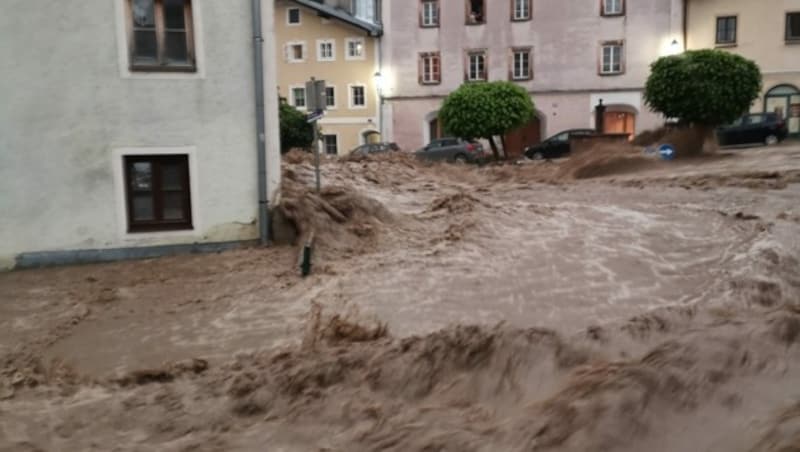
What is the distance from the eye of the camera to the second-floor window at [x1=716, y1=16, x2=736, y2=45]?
33.4 m

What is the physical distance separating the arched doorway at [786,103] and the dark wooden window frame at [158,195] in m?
28.5

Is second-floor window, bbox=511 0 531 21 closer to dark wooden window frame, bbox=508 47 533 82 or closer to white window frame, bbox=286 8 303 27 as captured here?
dark wooden window frame, bbox=508 47 533 82

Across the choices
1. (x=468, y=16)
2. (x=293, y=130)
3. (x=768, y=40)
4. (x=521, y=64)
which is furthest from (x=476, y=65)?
(x=768, y=40)

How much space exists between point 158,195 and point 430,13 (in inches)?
1108

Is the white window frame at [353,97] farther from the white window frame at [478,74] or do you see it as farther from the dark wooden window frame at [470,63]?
the white window frame at [478,74]

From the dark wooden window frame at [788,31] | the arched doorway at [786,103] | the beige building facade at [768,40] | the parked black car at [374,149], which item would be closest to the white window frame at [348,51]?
the parked black car at [374,149]

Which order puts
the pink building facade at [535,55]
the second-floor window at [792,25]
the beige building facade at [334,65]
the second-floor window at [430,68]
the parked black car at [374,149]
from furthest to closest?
the beige building facade at [334,65] < the second-floor window at [430,68] < the pink building facade at [535,55] < the parked black car at [374,149] < the second-floor window at [792,25]

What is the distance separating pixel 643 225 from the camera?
14070 mm

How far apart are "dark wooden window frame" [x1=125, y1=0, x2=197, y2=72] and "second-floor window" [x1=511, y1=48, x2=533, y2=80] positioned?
26691mm

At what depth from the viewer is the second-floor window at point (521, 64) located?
121ft

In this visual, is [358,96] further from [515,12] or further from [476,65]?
[515,12]

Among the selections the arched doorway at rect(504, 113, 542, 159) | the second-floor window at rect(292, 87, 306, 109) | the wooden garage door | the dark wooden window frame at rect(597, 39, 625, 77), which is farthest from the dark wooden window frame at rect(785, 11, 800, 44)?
the second-floor window at rect(292, 87, 306, 109)

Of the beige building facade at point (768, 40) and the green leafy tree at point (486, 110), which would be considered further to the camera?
the beige building facade at point (768, 40)

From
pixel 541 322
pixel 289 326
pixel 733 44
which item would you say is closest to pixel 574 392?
pixel 541 322
